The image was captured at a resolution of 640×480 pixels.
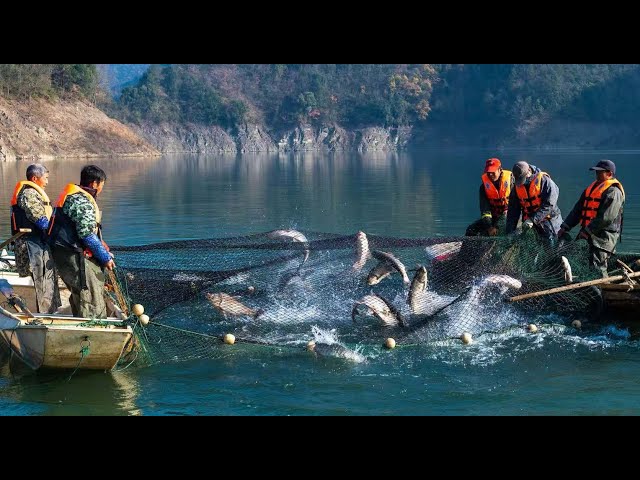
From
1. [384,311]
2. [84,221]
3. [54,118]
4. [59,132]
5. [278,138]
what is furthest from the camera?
[278,138]

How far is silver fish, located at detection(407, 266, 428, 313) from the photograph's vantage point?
1098 cm

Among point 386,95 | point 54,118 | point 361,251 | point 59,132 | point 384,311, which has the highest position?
point 386,95

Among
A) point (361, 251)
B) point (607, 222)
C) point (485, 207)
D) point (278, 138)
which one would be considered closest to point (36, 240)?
point (361, 251)

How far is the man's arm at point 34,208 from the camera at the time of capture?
10.3 m

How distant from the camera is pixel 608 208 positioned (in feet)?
37.1

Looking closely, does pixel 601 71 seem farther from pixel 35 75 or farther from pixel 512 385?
pixel 512 385

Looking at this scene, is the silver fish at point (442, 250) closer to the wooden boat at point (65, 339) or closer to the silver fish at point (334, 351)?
the silver fish at point (334, 351)

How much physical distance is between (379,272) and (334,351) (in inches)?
59.5

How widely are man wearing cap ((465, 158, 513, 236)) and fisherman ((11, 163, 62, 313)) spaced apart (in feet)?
21.0

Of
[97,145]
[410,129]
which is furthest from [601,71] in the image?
[97,145]

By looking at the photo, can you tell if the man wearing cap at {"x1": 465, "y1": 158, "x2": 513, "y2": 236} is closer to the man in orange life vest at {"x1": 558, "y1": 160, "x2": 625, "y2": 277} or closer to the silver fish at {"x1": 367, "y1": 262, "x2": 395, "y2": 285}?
the man in orange life vest at {"x1": 558, "y1": 160, "x2": 625, "y2": 277}

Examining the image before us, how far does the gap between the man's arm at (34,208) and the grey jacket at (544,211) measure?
657cm

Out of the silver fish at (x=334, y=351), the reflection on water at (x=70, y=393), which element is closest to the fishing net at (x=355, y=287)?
the silver fish at (x=334, y=351)

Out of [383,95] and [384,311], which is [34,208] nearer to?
[384,311]
